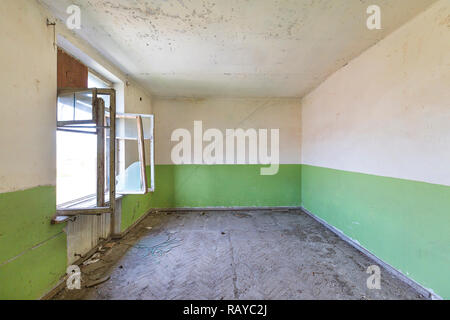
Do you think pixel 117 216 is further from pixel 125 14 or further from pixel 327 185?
pixel 327 185

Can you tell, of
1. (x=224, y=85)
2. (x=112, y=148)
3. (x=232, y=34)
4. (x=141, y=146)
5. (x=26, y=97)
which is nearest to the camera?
(x=26, y=97)

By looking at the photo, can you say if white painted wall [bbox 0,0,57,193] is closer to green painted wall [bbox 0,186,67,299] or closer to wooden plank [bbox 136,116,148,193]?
green painted wall [bbox 0,186,67,299]

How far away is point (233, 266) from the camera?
7.82ft

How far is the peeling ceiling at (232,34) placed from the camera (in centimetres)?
181

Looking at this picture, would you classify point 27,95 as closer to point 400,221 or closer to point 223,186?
point 223,186

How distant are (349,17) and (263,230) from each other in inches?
129

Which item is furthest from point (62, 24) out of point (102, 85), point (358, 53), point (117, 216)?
point (358, 53)

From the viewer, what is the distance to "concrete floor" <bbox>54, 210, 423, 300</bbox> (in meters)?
1.93

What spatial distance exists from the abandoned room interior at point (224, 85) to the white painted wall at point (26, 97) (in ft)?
0.04

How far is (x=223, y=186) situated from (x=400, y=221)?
10.9 feet

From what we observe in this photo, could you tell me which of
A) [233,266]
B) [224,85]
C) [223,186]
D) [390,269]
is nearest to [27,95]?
[233,266]

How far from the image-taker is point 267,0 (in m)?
1.72

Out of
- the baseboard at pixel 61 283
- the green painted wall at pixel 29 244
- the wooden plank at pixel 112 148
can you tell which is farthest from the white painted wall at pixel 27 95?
the baseboard at pixel 61 283

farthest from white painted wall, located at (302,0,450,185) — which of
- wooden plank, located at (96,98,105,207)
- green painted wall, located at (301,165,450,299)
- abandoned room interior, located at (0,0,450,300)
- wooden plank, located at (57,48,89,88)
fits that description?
wooden plank, located at (57,48,89,88)
